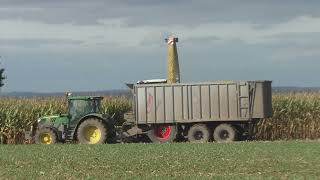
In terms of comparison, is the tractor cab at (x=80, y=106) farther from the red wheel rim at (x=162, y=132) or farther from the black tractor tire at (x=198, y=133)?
the black tractor tire at (x=198, y=133)

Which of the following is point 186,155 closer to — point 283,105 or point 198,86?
point 198,86

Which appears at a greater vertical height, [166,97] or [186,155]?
[166,97]

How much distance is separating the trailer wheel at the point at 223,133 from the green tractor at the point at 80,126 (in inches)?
161

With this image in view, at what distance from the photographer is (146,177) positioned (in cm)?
1459

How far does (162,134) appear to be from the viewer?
29094mm

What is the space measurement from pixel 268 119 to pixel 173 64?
500 centimetres

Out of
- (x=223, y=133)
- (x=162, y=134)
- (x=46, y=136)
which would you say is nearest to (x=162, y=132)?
(x=162, y=134)

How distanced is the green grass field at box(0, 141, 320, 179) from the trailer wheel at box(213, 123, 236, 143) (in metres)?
5.38

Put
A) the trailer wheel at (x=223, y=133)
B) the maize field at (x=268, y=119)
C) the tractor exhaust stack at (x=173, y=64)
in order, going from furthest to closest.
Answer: the maize field at (x=268, y=119)
the tractor exhaust stack at (x=173, y=64)
the trailer wheel at (x=223, y=133)

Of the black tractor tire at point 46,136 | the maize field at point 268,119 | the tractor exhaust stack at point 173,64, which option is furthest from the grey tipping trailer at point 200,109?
the black tractor tire at point 46,136

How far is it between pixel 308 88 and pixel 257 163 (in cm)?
2141

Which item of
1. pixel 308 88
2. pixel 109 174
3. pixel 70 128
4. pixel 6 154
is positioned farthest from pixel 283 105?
pixel 109 174

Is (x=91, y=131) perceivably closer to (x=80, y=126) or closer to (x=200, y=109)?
(x=80, y=126)

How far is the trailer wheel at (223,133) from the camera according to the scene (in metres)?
27.9
